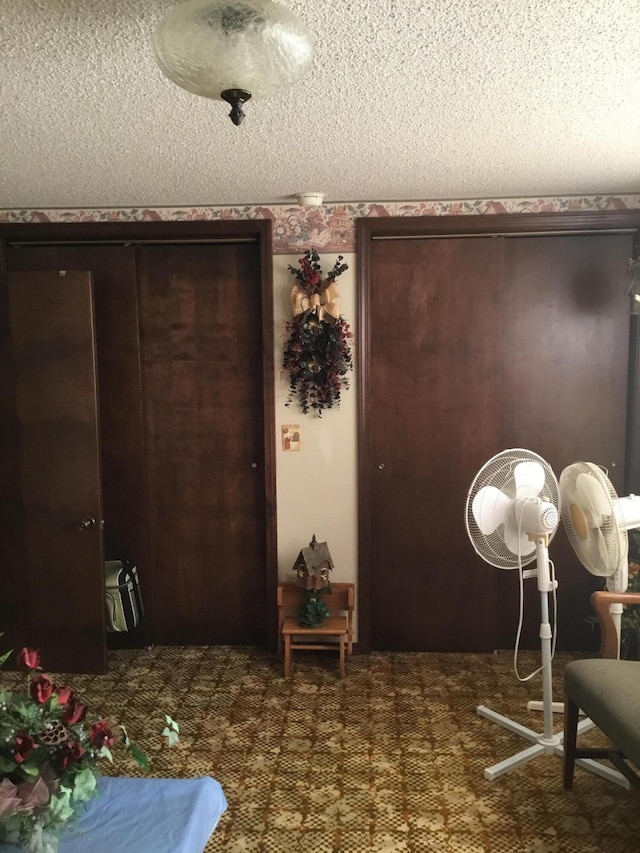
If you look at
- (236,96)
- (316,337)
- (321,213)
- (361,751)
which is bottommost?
(361,751)

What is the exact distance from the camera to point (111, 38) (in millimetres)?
1512

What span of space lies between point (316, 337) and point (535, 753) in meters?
2.01

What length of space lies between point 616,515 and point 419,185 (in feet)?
5.34

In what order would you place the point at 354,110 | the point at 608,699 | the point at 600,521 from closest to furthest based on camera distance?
1. the point at 354,110
2. the point at 608,699
3. the point at 600,521

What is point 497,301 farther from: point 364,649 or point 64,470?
point 64,470

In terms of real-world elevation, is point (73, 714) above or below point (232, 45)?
below

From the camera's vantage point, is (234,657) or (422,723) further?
(234,657)

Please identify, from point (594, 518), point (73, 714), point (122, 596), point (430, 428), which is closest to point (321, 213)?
point (430, 428)

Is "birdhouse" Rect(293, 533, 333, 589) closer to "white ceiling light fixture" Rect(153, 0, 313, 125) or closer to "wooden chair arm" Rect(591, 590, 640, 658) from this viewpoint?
"wooden chair arm" Rect(591, 590, 640, 658)

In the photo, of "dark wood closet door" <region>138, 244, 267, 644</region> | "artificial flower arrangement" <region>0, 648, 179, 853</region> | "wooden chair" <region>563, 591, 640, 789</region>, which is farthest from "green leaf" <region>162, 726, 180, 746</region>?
"dark wood closet door" <region>138, 244, 267, 644</region>

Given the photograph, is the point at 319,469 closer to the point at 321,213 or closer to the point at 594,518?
the point at 321,213

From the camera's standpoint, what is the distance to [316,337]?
323 cm

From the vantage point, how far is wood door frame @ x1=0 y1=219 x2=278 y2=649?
3303 mm

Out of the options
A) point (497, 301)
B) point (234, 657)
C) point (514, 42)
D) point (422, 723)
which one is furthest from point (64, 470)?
point (514, 42)
